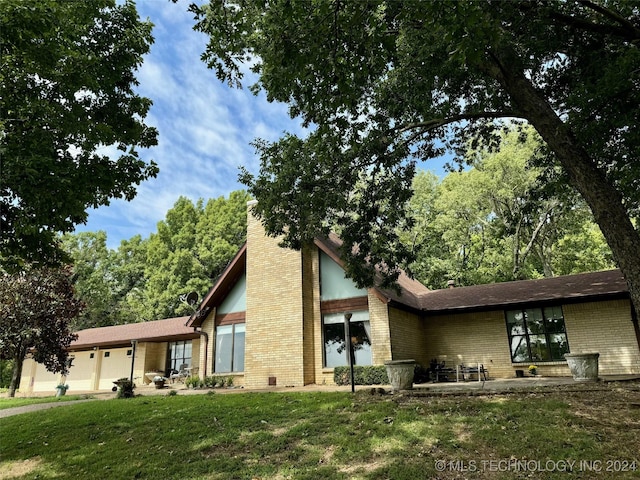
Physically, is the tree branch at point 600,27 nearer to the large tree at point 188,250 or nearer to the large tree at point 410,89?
the large tree at point 410,89

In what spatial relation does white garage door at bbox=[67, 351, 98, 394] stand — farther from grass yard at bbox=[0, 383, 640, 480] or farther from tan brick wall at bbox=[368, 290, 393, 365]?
tan brick wall at bbox=[368, 290, 393, 365]

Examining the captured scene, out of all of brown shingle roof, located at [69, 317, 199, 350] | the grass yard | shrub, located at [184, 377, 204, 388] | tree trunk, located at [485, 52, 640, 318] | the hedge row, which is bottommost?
the grass yard

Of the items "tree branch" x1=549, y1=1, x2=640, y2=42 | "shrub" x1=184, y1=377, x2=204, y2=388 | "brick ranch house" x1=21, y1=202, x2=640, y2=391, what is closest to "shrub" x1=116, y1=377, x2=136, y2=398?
"shrub" x1=184, y1=377, x2=204, y2=388

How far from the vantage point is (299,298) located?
54.2ft

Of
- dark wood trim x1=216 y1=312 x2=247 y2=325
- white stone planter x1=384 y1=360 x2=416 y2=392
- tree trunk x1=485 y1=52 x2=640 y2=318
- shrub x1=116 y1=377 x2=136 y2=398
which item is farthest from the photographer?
dark wood trim x1=216 y1=312 x2=247 y2=325

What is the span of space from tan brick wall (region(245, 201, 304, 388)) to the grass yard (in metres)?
5.64

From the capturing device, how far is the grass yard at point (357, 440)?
18.2 ft

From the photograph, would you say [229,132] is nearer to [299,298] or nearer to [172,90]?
[172,90]

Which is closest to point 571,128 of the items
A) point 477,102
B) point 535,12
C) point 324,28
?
point 535,12

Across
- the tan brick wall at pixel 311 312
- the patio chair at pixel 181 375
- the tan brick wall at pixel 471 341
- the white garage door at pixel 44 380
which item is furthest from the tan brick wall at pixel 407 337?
the white garage door at pixel 44 380

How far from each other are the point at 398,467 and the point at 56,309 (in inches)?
795

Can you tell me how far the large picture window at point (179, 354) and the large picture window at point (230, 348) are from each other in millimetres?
6080

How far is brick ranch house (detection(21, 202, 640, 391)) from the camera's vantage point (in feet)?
48.9

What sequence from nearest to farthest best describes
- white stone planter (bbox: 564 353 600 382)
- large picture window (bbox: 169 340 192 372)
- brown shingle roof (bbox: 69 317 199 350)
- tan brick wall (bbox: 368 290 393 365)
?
white stone planter (bbox: 564 353 600 382) → tan brick wall (bbox: 368 290 393 365) → brown shingle roof (bbox: 69 317 199 350) → large picture window (bbox: 169 340 192 372)
